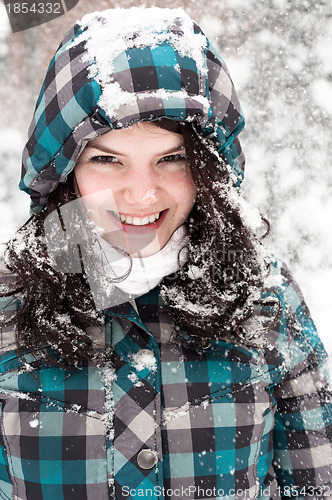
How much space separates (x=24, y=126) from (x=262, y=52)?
1306mm

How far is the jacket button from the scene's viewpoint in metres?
1.04

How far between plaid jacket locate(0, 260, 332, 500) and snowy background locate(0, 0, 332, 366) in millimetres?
1140

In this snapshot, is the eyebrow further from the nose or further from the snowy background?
the snowy background

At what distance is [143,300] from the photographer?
120cm

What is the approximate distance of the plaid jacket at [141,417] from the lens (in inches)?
41.6

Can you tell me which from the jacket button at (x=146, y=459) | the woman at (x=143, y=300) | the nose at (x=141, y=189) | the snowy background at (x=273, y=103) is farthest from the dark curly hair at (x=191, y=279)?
the snowy background at (x=273, y=103)

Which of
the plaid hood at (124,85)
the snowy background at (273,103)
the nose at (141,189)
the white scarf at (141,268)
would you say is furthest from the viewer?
the snowy background at (273,103)

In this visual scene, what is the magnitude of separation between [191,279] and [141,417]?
0.40 meters

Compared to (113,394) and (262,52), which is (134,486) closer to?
(113,394)

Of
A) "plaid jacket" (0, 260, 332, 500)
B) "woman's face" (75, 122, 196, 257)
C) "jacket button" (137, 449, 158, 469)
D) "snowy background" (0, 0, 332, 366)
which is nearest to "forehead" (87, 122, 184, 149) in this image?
"woman's face" (75, 122, 196, 257)

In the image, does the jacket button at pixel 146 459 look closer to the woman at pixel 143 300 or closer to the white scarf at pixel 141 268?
the woman at pixel 143 300

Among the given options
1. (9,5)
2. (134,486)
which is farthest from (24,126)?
(134,486)

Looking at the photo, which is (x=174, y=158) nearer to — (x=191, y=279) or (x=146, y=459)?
(x=191, y=279)

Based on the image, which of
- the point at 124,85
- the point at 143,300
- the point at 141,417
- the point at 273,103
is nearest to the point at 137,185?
the point at 124,85
